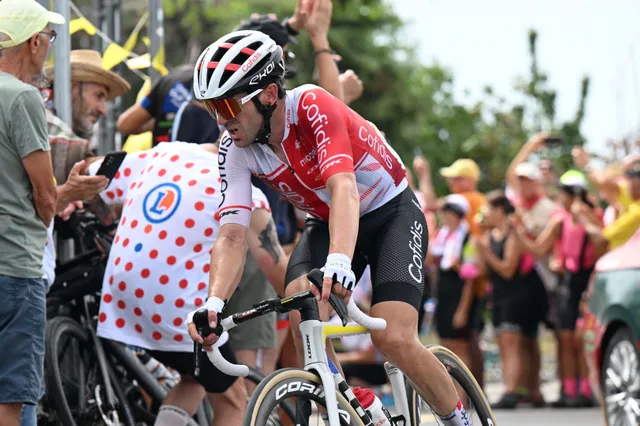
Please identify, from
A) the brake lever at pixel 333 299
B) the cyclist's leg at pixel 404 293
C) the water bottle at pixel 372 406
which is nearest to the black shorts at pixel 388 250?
the cyclist's leg at pixel 404 293

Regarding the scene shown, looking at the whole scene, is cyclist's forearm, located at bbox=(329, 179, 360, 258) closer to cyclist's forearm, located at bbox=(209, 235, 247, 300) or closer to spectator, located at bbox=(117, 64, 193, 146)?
cyclist's forearm, located at bbox=(209, 235, 247, 300)

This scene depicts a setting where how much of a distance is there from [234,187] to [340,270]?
0.95m

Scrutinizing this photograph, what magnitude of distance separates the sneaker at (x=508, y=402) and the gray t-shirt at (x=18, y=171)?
808cm

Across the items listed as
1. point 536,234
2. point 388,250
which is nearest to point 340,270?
point 388,250

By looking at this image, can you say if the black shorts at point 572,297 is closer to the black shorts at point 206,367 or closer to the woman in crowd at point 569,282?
the woman in crowd at point 569,282

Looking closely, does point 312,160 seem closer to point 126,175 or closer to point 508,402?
point 126,175

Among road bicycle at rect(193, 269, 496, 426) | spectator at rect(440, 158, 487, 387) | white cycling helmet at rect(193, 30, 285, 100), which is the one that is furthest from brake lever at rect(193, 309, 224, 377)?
spectator at rect(440, 158, 487, 387)

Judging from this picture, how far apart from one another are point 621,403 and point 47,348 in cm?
431

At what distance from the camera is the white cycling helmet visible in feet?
16.0

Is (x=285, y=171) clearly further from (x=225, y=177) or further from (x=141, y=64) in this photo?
(x=141, y=64)

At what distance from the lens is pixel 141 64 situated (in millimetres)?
9617

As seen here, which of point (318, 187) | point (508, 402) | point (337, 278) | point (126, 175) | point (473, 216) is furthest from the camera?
point (473, 216)

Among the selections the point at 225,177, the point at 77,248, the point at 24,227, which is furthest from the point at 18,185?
the point at 77,248

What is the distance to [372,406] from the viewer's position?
5.17 metres
